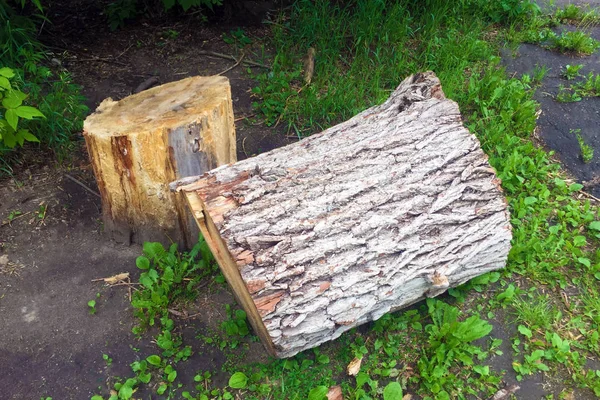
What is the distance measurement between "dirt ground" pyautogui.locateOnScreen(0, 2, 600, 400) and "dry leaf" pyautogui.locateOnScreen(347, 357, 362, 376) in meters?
0.45

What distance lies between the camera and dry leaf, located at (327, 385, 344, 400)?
7.80 feet

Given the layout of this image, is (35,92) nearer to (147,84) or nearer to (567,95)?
(147,84)

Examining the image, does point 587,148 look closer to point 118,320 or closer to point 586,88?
point 586,88

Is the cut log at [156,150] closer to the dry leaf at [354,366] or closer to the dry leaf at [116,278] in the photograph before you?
the dry leaf at [116,278]

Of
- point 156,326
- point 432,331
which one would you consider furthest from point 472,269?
point 156,326

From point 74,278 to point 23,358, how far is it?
1.66 ft

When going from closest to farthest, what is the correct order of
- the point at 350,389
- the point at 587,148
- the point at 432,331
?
the point at 350,389 < the point at 432,331 < the point at 587,148

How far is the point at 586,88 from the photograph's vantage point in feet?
14.4

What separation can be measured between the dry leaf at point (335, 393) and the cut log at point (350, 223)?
273mm

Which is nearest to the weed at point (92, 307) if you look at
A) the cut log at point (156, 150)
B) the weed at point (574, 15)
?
the cut log at point (156, 150)

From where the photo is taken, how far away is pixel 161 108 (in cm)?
280

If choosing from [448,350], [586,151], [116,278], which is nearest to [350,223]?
[448,350]

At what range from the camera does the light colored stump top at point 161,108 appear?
8.64ft

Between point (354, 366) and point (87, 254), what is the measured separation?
1.67 meters
